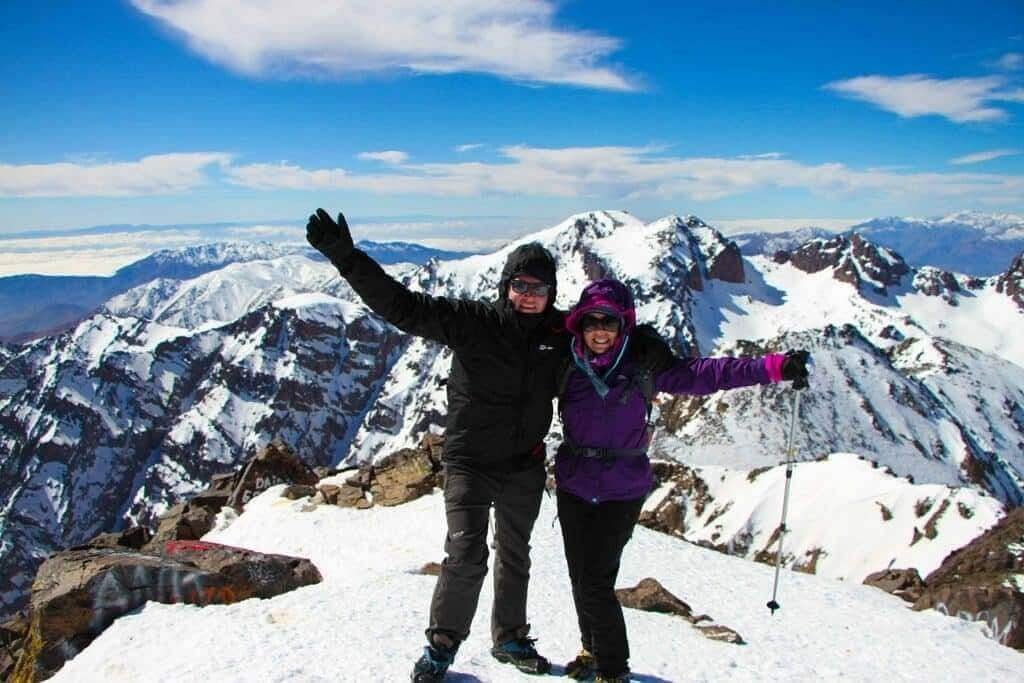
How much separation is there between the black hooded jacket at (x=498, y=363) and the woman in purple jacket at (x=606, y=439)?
0.30m

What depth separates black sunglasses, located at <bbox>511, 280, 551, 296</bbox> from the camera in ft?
26.3

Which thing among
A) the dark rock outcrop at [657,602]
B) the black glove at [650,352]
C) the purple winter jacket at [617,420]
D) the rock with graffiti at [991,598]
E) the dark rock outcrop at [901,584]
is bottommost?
the dark rock outcrop at [901,584]

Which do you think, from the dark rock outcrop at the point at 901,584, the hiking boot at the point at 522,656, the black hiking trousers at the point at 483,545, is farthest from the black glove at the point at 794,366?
the dark rock outcrop at the point at 901,584

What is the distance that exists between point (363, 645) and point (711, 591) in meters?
10.3

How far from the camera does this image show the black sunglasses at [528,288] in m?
8.02

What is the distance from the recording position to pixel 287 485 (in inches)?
974

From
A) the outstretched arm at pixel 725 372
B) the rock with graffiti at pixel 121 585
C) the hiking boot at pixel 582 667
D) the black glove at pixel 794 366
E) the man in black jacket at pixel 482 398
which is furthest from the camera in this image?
the rock with graffiti at pixel 121 585

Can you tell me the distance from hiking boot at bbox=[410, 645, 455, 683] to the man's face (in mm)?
3974

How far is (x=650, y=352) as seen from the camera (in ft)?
26.2

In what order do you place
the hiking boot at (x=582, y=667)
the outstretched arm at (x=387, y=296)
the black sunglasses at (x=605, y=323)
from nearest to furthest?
1. the outstretched arm at (x=387, y=296)
2. the black sunglasses at (x=605, y=323)
3. the hiking boot at (x=582, y=667)

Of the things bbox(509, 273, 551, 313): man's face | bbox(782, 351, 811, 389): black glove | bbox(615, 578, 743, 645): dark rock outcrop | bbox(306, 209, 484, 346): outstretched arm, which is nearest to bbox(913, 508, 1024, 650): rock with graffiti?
bbox(615, 578, 743, 645): dark rock outcrop

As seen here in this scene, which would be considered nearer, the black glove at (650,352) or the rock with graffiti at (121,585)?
the black glove at (650,352)

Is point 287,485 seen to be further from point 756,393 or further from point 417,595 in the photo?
point 756,393

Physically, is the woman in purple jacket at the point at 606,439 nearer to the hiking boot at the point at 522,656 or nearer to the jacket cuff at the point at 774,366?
the jacket cuff at the point at 774,366
